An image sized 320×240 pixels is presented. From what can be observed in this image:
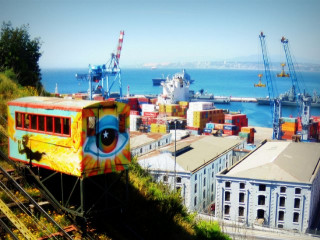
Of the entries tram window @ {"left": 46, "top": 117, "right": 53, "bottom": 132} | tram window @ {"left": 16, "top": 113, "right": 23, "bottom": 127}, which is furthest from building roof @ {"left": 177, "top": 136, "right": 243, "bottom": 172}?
tram window @ {"left": 46, "top": 117, "right": 53, "bottom": 132}

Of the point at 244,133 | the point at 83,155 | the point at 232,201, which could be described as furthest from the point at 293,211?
the point at 244,133

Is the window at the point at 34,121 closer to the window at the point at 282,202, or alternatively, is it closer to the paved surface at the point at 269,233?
the paved surface at the point at 269,233

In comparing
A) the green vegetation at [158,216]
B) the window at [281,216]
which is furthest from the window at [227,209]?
the green vegetation at [158,216]

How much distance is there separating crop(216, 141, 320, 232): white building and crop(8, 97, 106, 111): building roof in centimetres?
1610

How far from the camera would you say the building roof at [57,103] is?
6.89m

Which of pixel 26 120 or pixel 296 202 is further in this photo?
pixel 296 202

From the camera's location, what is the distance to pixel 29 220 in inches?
269

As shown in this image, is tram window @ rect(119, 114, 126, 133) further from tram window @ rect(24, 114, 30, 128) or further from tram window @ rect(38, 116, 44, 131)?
tram window @ rect(24, 114, 30, 128)

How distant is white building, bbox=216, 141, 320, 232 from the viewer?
21812mm

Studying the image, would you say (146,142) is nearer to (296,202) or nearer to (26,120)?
(296,202)

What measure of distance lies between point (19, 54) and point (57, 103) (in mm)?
10765

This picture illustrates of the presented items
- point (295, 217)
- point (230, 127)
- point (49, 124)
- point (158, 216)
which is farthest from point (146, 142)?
point (49, 124)

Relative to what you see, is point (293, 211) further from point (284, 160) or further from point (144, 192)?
point (144, 192)

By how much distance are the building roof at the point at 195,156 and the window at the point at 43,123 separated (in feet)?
36.9
